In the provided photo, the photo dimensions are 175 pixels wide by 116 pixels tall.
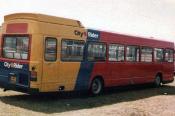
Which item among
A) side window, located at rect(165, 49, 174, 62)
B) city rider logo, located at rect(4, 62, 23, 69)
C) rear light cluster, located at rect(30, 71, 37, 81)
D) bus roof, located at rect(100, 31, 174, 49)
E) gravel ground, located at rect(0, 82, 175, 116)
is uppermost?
bus roof, located at rect(100, 31, 174, 49)

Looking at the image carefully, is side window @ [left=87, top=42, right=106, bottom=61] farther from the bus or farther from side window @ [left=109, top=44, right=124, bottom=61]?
side window @ [left=109, top=44, right=124, bottom=61]

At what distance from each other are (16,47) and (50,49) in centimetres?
124

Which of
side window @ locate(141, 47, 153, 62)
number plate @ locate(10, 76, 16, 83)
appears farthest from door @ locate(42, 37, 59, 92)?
side window @ locate(141, 47, 153, 62)

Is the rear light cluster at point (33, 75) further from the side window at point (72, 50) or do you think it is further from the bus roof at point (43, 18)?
the bus roof at point (43, 18)

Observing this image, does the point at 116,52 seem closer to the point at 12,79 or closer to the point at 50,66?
the point at 50,66

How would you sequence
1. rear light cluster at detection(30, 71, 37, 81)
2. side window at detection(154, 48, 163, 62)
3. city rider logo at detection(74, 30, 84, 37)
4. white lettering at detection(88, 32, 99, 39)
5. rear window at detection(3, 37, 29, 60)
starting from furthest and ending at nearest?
side window at detection(154, 48, 163, 62) → white lettering at detection(88, 32, 99, 39) → city rider logo at detection(74, 30, 84, 37) → rear window at detection(3, 37, 29, 60) → rear light cluster at detection(30, 71, 37, 81)

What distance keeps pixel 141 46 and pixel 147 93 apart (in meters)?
2.36

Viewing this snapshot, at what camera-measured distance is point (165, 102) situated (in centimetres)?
1692

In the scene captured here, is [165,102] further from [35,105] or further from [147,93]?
[35,105]

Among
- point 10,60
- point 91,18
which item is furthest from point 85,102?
point 91,18

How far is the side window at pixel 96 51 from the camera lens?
57.2 feet

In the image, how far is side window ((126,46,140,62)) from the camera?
20.1 meters

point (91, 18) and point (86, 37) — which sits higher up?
point (91, 18)

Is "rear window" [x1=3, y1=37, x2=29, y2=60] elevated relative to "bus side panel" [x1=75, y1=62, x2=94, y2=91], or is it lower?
elevated
